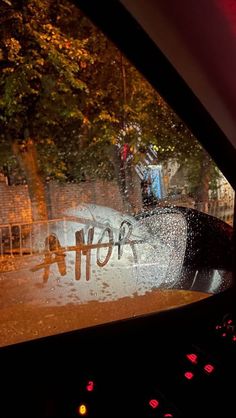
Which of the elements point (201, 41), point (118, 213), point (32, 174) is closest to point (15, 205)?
point (32, 174)

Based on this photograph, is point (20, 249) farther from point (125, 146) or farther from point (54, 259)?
point (125, 146)

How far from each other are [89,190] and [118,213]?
8.2 inches

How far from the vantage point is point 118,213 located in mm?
2223

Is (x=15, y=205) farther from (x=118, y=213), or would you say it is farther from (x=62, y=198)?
(x=118, y=213)

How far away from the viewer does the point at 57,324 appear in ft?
7.22

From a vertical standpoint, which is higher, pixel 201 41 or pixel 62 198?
pixel 201 41

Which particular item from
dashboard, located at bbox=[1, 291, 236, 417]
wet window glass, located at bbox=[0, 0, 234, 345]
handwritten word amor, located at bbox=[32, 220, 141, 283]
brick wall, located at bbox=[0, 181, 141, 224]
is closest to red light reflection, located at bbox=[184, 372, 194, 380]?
dashboard, located at bbox=[1, 291, 236, 417]

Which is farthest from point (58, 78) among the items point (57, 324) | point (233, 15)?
point (57, 324)

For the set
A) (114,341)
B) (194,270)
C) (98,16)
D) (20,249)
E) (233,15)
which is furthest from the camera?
(194,270)

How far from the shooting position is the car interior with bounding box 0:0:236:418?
1.64m

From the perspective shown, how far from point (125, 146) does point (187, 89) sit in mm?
589

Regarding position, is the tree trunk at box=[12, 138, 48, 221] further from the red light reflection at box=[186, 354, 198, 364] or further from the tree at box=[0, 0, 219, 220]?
the red light reflection at box=[186, 354, 198, 364]

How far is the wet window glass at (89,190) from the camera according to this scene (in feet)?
6.52

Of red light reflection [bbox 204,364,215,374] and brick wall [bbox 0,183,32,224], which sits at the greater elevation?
brick wall [bbox 0,183,32,224]
